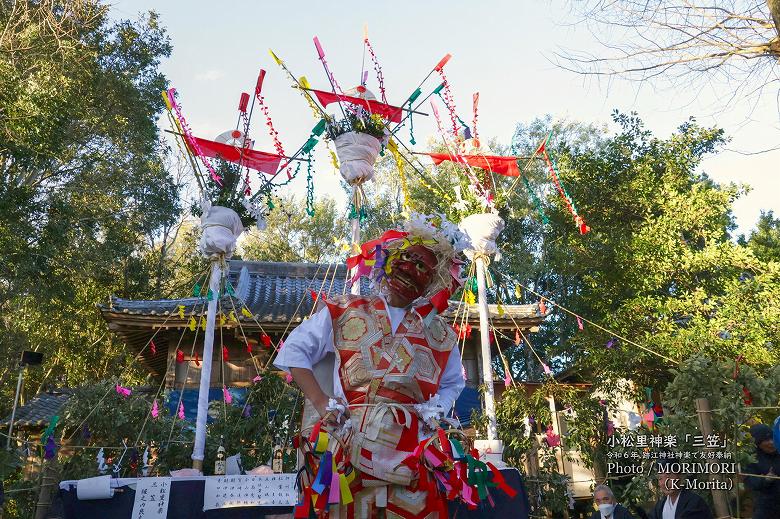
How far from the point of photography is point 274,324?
9797 mm

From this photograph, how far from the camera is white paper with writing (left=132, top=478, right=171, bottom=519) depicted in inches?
132

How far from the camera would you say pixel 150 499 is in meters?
3.38

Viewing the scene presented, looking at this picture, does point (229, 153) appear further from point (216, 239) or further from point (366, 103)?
point (366, 103)

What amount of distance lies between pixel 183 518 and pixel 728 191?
1102cm

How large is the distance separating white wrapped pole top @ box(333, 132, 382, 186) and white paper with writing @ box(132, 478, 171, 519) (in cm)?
398

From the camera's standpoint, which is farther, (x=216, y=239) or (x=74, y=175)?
(x=74, y=175)

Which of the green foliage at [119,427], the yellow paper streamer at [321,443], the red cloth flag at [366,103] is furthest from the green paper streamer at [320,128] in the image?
the yellow paper streamer at [321,443]

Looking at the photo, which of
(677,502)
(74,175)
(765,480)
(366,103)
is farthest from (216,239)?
(74,175)

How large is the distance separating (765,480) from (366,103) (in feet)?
16.8

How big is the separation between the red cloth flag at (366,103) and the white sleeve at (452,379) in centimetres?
481

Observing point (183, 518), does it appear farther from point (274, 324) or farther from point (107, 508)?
point (274, 324)

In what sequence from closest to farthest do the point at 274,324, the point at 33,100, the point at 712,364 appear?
the point at 712,364, the point at 33,100, the point at 274,324

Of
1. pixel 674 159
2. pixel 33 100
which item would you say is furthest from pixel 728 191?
pixel 33 100

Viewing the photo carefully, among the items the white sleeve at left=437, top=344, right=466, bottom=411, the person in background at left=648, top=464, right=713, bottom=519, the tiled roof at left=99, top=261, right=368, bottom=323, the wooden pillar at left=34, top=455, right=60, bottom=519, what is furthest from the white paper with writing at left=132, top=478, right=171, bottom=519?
the tiled roof at left=99, top=261, right=368, bottom=323
